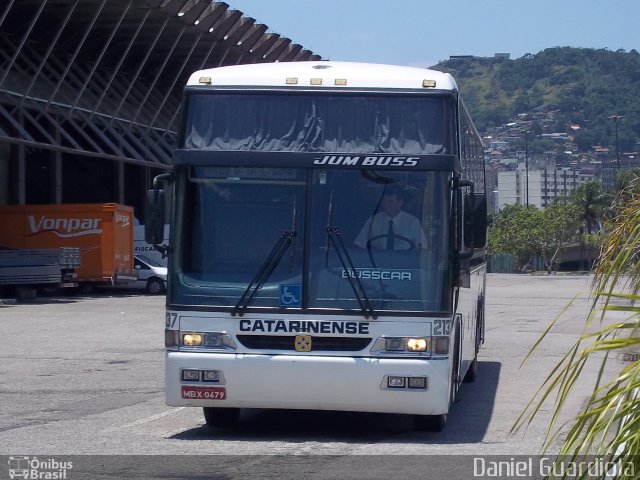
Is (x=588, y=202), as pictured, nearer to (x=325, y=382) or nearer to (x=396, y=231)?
(x=396, y=231)

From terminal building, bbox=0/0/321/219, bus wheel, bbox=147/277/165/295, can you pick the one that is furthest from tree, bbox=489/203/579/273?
bus wheel, bbox=147/277/165/295

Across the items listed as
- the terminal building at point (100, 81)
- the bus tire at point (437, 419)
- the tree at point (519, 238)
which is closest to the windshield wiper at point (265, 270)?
the bus tire at point (437, 419)

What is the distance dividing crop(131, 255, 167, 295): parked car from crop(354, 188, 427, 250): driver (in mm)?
31763

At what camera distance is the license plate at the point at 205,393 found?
340 inches

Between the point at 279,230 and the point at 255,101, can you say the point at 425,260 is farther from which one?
the point at 255,101

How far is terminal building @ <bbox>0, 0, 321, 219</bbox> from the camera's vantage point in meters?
41.5

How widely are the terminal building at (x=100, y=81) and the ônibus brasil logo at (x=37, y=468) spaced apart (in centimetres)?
3001

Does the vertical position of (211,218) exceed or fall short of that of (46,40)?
it falls short

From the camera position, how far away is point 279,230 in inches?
349

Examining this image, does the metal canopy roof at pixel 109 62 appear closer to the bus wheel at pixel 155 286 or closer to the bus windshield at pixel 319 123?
the bus wheel at pixel 155 286

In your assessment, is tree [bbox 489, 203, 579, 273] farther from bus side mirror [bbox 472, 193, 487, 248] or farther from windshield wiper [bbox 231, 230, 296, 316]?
windshield wiper [bbox 231, 230, 296, 316]

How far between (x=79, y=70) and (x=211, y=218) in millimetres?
39710

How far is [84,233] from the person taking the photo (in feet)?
120

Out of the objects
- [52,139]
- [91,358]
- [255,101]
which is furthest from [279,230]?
[52,139]
